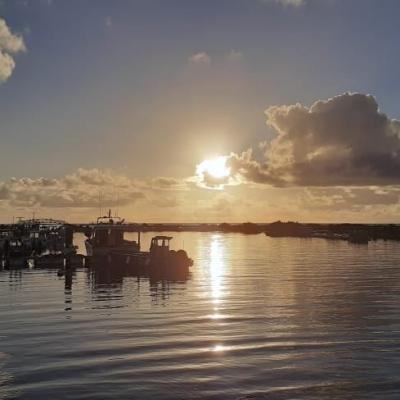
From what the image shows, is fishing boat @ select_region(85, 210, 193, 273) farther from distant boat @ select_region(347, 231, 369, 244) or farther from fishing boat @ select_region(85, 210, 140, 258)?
distant boat @ select_region(347, 231, 369, 244)

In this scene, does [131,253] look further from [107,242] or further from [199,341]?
[199,341]

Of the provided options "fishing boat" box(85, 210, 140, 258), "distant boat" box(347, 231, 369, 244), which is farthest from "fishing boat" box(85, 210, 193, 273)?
"distant boat" box(347, 231, 369, 244)

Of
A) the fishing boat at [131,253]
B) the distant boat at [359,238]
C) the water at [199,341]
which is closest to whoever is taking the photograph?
the water at [199,341]

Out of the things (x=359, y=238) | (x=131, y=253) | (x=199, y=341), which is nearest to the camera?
(x=199, y=341)

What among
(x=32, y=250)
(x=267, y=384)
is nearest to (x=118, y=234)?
(x=32, y=250)

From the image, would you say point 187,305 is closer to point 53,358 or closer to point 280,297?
point 280,297

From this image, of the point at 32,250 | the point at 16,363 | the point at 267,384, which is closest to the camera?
the point at 267,384

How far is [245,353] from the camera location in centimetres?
2642

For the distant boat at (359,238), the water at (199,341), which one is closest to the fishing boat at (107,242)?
the water at (199,341)

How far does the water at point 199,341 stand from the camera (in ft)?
69.9

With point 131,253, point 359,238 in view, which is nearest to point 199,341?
point 131,253

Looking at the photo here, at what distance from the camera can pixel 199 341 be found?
29.0 m

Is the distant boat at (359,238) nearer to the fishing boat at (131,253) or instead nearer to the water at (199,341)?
the fishing boat at (131,253)

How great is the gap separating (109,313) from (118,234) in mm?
47886
